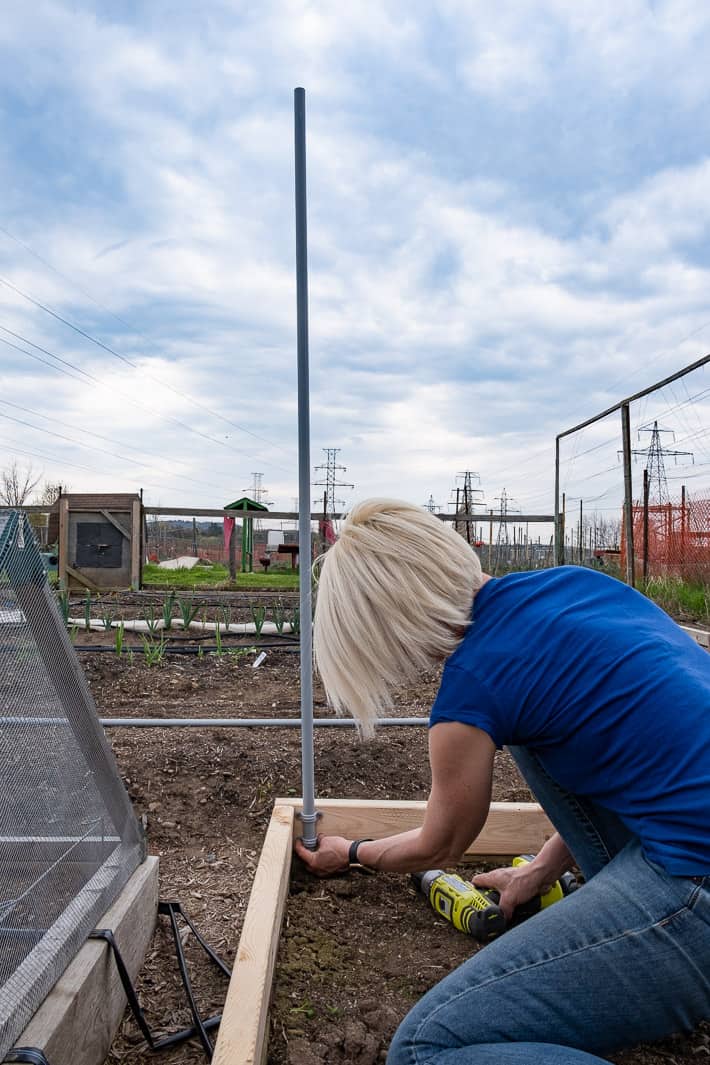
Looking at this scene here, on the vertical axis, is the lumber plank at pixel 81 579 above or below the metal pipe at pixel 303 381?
below

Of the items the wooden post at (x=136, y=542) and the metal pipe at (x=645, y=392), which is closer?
the metal pipe at (x=645, y=392)

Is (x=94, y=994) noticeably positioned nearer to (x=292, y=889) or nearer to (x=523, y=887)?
(x=292, y=889)

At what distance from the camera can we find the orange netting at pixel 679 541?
8.72 meters

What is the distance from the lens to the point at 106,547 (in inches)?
463

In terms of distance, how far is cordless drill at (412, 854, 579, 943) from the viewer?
5.41ft

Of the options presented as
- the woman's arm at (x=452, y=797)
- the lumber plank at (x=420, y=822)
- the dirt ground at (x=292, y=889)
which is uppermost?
the woman's arm at (x=452, y=797)

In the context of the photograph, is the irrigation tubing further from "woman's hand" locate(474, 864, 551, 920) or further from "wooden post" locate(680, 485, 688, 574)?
"wooden post" locate(680, 485, 688, 574)

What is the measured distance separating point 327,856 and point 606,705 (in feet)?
3.48

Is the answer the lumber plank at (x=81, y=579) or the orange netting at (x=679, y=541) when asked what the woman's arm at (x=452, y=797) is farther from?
the lumber plank at (x=81, y=579)

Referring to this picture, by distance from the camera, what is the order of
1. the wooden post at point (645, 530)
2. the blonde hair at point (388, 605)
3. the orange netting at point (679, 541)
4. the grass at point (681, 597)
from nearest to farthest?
1. the blonde hair at point (388, 605)
2. the grass at point (681, 597)
3. the wooden post at point (645, 530)
4. the orange netting at point (679, 541)

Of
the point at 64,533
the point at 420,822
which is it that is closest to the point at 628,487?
the point at 420,822

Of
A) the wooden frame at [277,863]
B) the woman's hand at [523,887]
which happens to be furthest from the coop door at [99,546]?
the woman's hand at [523,887]

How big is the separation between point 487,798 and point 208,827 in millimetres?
1725

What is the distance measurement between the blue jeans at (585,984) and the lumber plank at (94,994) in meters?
0.54
